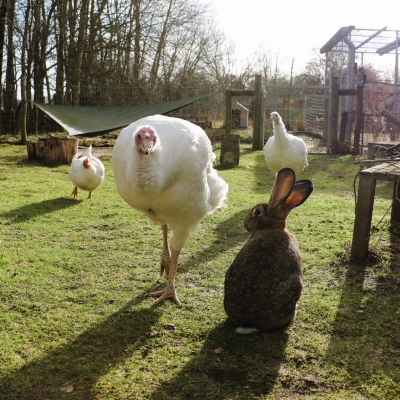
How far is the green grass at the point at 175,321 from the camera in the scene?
244 centimetres

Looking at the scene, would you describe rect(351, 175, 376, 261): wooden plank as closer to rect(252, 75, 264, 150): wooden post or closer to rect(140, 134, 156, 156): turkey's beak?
rect(140, 134, 156, 156): turkey's beak

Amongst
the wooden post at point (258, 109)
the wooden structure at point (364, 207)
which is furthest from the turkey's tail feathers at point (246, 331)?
the wooden post at point (258, 109)

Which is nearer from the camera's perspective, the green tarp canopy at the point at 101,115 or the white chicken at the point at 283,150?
the white chicken at the point at 283,150

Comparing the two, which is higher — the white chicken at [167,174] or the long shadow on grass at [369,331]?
the white chicken at [167,174]

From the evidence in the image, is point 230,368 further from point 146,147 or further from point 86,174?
point 86,174

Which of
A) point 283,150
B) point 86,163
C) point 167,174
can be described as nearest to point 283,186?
point 167,174

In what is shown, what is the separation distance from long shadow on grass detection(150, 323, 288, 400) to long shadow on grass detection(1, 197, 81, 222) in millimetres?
3783

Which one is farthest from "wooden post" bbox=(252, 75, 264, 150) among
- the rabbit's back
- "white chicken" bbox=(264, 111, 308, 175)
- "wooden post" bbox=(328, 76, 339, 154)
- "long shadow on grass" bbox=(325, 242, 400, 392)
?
the rabbit's back

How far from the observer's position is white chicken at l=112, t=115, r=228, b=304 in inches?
109

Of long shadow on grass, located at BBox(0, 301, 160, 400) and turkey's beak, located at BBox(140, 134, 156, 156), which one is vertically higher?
turkey's beak, located at BBox(140, 134, 156, 156)

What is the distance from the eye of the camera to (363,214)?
4078mm

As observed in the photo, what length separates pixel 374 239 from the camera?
4805 millimetres

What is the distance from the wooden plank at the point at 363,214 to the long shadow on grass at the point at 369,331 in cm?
24

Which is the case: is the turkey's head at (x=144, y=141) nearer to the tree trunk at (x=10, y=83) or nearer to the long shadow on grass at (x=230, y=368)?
the long shadow on grass at (x=230, y=368)
